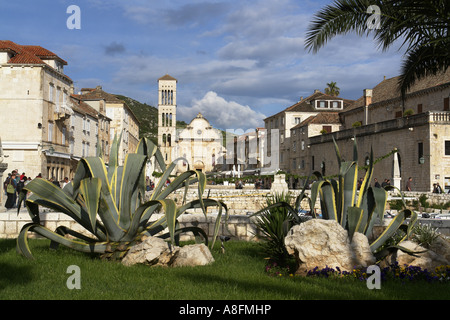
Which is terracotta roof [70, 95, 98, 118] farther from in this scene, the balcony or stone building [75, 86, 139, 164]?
the balcony

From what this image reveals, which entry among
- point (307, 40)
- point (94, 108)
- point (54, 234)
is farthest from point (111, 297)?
point (94, 108)

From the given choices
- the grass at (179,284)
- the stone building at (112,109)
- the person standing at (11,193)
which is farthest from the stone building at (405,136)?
the stone building at (112,109)

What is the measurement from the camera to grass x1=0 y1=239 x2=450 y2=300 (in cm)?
577

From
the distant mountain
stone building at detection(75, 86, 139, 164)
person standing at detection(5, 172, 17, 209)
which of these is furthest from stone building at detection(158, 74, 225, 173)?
person standing at detection(5, 172, 17, 209)

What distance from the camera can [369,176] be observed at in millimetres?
7883

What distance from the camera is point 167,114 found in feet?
281

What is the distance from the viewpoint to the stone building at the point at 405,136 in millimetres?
33531

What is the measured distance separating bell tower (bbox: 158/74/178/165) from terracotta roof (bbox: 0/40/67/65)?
4229 centimetres

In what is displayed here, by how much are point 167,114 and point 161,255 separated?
7886 cm

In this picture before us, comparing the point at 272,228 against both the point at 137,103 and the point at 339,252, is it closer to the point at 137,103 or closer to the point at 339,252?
the point at 339,252

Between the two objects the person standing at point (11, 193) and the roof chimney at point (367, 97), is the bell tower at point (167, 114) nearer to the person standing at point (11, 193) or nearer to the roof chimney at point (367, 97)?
the roof chimney at point (367, 97)

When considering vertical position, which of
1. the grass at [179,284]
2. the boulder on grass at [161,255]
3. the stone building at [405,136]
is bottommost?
the grass at [179,284]

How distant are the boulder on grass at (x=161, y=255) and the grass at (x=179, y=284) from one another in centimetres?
17

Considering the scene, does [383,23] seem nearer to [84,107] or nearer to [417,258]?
[417,258]
